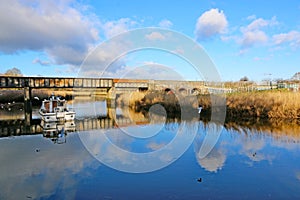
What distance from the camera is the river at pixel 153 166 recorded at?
8.55m

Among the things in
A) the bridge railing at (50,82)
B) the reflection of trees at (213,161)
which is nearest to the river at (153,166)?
the reflection of trees at (213,161)

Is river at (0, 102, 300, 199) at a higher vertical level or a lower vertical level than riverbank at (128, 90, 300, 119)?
lower

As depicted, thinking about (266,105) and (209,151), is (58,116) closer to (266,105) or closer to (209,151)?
(209,151)

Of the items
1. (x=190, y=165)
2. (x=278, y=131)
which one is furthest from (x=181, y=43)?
(x=278, y=131)

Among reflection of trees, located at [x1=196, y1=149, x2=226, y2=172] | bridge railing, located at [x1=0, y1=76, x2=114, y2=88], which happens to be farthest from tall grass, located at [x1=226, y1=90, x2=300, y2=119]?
bridge railing, located at [x1=0, y1=76, x2=114, y2=88]

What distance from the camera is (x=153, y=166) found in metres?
11.3

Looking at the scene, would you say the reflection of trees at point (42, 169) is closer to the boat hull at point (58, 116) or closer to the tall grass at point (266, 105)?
the boat hull at point (58, 116)

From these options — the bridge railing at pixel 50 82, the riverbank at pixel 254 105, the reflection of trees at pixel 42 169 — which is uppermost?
the bridge railing at pixel 50 82

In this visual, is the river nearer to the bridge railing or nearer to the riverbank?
the riverbank

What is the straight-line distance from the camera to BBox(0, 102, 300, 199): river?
855 centimetres

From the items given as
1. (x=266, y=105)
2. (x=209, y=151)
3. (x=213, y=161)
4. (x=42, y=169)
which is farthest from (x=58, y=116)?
(x=266, y=105)

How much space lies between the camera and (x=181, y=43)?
13281mm

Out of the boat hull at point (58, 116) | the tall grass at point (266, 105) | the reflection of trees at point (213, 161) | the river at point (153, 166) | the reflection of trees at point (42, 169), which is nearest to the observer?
the river at point (153, 166)

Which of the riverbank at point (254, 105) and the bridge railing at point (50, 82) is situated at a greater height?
the bridge railing at point (50, 82)
